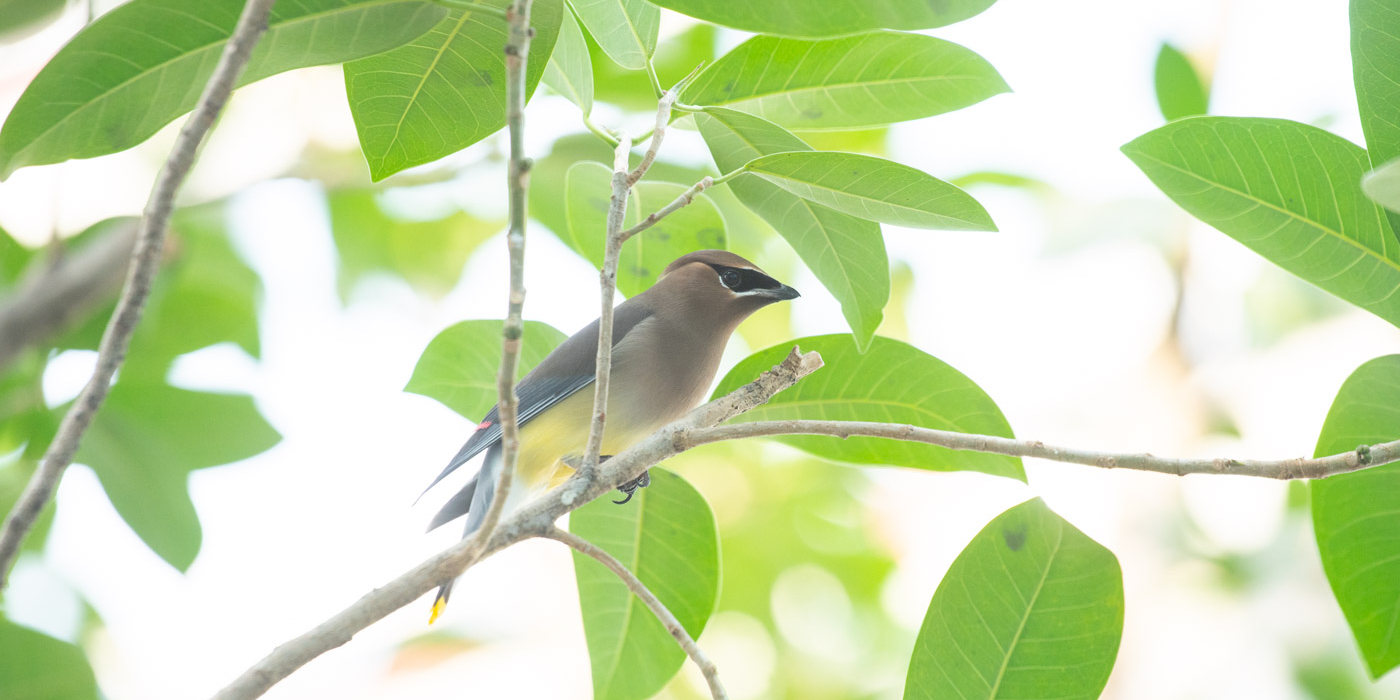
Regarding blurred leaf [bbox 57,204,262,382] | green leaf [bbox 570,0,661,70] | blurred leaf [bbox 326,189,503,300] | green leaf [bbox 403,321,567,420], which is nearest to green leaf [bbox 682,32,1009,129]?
green leaf [bbox 570,0,661,70]

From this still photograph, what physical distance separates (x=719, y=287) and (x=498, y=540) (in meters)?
1.41

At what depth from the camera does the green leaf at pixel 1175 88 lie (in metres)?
2.94

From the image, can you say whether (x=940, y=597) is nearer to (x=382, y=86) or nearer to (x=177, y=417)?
(x=382, y=86)

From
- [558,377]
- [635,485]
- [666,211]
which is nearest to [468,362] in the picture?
[635,485]

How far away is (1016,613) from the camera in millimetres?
1551

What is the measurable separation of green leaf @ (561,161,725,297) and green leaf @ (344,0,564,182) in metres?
0.51

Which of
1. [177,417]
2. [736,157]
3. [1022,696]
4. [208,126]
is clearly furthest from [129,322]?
[177,417]

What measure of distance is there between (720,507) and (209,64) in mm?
3274

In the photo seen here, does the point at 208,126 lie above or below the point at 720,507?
above

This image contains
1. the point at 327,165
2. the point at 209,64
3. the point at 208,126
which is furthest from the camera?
the point at 327,165

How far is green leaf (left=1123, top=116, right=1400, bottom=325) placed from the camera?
1503 millimetres

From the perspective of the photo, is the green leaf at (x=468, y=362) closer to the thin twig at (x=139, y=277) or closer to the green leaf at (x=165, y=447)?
the green leaf at (x=165, y=447)

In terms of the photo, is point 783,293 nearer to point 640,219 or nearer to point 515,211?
point 640,219

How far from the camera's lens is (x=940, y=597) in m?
1.55
